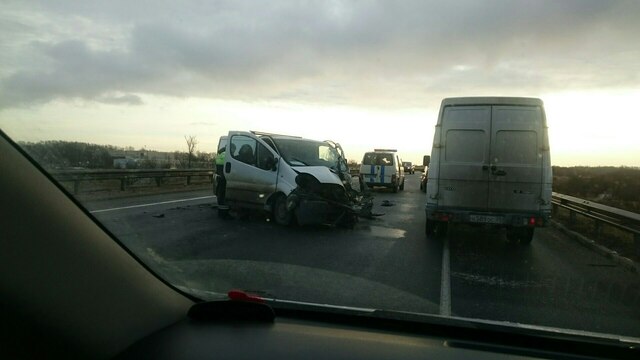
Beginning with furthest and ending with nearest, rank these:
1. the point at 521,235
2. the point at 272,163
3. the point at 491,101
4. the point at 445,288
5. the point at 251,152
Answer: the point at 251,152 → the point at 272,163 → the point at 521,235 → the point at 491,101 → the point at 445,288

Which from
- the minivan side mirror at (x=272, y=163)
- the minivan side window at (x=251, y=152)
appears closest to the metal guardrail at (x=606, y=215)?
the minivan side mirror at (x=272, y=163)

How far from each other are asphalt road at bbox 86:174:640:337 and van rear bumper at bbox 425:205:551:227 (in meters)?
0.47

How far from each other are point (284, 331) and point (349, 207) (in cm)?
924

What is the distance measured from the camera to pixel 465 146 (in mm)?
10305

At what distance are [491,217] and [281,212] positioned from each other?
4.41m

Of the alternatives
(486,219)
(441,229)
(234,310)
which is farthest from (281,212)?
(234,310)

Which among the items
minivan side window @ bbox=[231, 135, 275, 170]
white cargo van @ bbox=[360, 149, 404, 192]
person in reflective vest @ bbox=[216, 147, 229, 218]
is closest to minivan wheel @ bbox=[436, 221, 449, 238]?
minivan side window @ bbox=[231, 135, 275, 170]

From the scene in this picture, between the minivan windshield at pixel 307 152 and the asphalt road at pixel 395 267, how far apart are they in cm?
158

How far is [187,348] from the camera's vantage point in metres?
2.40

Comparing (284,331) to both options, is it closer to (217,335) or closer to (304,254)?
(217,335)

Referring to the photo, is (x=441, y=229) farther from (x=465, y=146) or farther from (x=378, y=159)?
(x=378, y=159)

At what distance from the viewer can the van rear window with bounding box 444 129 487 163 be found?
1023 centimetres

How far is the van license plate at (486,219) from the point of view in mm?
9906

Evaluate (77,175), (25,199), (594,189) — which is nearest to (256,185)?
(77,175)
